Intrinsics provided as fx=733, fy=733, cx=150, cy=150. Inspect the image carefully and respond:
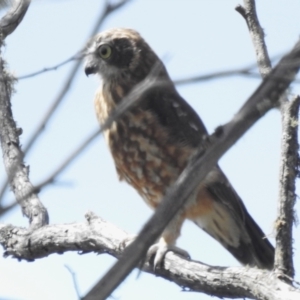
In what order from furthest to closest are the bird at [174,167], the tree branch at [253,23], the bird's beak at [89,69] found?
the bird's beak at [89,69] < the bird at [174,167] < the tree branch at [253,23]

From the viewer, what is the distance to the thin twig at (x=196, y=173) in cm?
154

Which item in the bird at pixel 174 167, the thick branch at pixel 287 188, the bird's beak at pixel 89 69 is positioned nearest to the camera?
the thick branch at pixel 287 188

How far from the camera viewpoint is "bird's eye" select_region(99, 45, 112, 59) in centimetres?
564

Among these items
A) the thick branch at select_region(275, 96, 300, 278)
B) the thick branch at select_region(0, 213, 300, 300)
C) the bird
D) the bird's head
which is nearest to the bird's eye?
the bird's head

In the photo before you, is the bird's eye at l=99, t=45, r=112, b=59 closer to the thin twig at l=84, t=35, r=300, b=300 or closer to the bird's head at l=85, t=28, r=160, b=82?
the bird's head at l=85, t=28, r=160, b=82

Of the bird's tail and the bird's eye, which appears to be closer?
the bird's tail

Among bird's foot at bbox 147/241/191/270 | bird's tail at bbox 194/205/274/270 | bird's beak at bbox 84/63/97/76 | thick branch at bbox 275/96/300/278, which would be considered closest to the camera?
thick branch at bbox 275/96/300/278

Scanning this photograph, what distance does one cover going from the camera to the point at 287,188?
11.5 feet

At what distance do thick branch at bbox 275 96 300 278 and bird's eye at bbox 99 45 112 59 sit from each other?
2.49 meters

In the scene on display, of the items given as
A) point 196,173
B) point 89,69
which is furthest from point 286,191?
point 89,69

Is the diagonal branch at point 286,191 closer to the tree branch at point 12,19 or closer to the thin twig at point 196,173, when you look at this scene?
the thin twig at point 196,173

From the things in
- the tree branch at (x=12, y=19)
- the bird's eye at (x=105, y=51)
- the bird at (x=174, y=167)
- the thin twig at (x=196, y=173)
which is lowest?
the thin twig at (x=196, y=173)

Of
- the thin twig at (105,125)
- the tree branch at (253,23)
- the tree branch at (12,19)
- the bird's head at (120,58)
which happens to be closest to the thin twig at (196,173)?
the thin twig at (105,125)

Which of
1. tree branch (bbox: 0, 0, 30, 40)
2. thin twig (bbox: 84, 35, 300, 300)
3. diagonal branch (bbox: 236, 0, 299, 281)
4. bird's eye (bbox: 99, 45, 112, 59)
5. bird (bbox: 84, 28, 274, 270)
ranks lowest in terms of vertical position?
thin twig (bbox: 84, 35, 300, 300)
